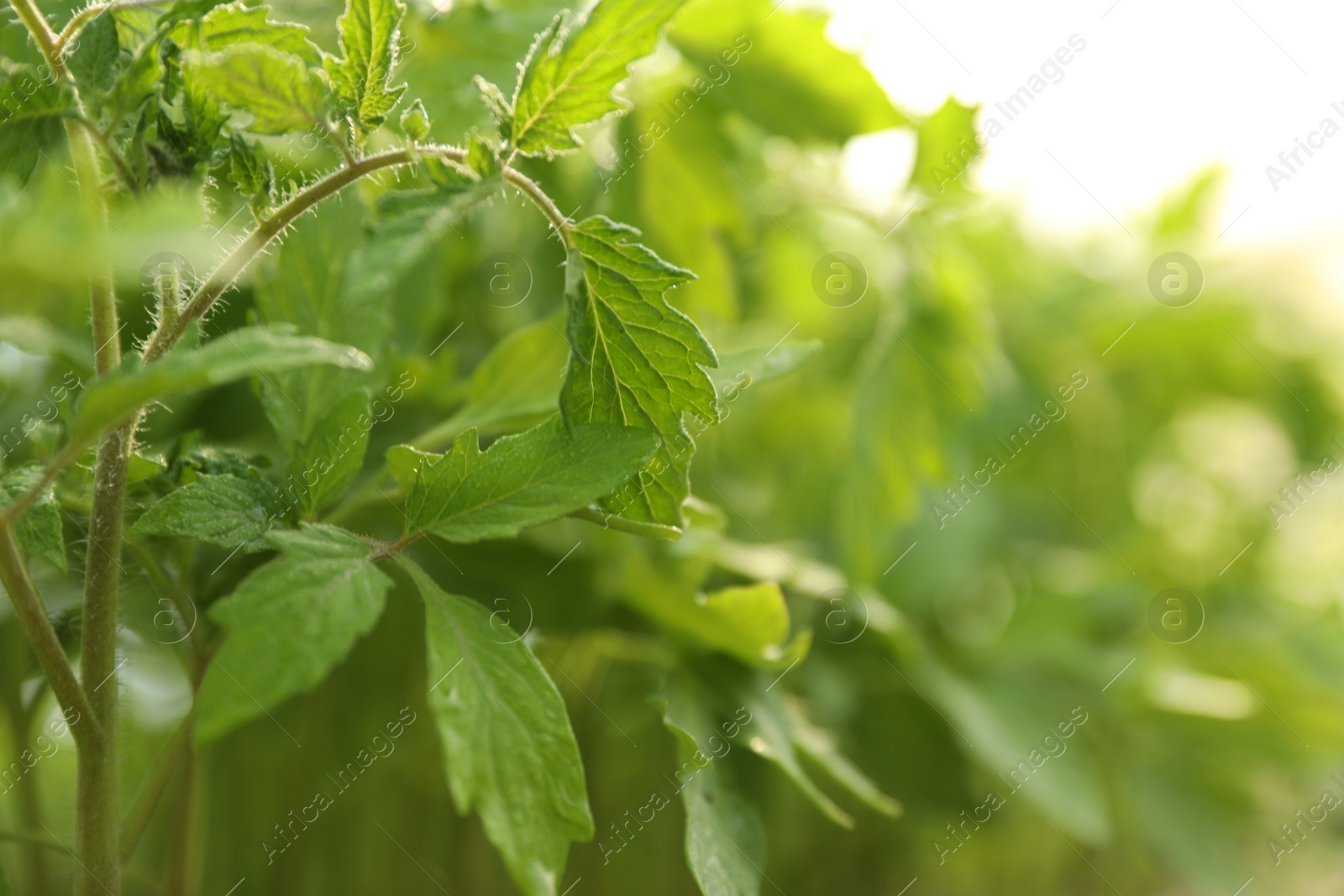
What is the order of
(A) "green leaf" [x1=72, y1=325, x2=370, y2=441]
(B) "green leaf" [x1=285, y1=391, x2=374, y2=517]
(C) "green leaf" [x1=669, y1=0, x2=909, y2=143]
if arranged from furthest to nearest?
1. (C) "green leaf" [x1=669, y1=0, x2=909, y2=143]
2. (B) "green leaf" [x1=285, y1=391, x2=374, y2=517]
3. (A) "green leaf" [x1=72, y1=325, x2=370, y2=441]

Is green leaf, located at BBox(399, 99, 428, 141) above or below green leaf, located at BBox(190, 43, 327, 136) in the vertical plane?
above

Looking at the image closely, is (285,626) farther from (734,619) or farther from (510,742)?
(734,619)

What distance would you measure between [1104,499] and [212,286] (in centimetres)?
94

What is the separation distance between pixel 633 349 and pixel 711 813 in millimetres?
209

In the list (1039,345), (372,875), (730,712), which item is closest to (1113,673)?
(1039,345)

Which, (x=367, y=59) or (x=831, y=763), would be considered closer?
(x=367, y=59)

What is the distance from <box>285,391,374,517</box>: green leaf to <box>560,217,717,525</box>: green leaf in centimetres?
9

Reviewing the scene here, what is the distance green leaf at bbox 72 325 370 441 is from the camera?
0.23m

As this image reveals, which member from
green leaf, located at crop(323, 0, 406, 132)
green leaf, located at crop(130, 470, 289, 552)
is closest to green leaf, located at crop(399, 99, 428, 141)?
green leaf, located at crop(323, 0, 406, 132)

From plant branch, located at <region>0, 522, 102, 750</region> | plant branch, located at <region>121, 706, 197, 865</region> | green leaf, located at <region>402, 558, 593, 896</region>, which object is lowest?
plant branch, located at <region>121, 706, 197, 865</region>

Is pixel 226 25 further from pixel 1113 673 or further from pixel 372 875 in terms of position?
pixel 1113 673

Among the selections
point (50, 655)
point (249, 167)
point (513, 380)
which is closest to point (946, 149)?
point (513, 380)

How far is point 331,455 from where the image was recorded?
0.34m

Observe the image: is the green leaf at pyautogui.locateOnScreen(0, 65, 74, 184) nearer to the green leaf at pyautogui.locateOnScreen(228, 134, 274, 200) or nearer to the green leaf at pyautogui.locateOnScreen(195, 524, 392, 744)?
the green leaf at pyautogui.locateOnScreen(228, 134, 274, 200)
